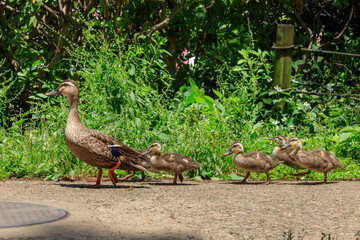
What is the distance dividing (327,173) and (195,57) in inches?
175

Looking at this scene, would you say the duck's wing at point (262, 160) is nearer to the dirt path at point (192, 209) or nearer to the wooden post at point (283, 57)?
the dirt path at point (192, 209)

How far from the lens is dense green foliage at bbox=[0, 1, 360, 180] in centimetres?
818

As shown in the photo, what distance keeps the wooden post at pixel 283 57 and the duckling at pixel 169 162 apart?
3316 mm

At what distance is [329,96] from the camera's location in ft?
34.3

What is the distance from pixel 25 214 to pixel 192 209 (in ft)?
5.28

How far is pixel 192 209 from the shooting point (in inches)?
219

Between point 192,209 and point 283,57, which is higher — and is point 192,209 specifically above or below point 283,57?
below

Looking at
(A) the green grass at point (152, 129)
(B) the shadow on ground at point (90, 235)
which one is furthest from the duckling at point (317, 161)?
(B) the shadow on ground at point (90, 235)

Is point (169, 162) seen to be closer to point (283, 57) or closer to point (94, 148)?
point (94, 148)

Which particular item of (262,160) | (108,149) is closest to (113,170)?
(108,149)

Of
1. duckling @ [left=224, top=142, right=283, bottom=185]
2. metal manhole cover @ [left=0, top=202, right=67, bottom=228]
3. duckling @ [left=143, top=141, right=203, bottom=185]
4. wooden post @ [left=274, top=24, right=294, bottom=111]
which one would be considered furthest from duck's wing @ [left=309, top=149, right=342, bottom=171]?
metal manhole cover @ [left=0, top=202, right=67, bottom=228]

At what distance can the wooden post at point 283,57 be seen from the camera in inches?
396

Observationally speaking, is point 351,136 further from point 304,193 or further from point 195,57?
point 195,57

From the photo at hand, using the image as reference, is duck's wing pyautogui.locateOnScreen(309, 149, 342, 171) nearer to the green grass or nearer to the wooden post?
the green grass
